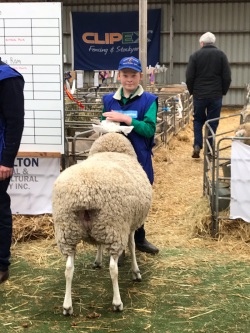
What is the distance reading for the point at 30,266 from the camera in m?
3.98

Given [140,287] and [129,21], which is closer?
[140,287]

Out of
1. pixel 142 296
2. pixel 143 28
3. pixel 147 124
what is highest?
pixel 143 28

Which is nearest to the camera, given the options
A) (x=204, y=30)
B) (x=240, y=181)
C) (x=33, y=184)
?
(x=240, y=181)

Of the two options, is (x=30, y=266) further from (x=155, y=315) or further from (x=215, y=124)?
(x=215, y=124)

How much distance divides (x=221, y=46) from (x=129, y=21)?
3.88 meters

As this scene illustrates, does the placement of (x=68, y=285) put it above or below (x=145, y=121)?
below

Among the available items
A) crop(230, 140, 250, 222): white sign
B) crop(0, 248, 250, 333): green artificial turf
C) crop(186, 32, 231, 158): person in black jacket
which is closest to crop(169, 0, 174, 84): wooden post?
crop(186, 32, 231, 158): person in black jacket

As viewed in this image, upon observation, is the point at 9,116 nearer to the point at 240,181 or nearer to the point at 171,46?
the point at 240,181

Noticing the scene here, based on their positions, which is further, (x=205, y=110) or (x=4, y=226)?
(x=205, y=110)

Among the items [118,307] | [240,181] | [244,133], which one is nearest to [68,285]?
[118,307]

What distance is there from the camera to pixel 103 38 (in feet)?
66.3

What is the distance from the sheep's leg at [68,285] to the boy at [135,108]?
1142 millimetres

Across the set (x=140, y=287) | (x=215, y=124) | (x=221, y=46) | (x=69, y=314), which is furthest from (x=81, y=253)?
(x=221, y=46)

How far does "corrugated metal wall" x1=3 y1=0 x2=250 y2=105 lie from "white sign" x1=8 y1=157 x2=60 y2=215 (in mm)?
14446
